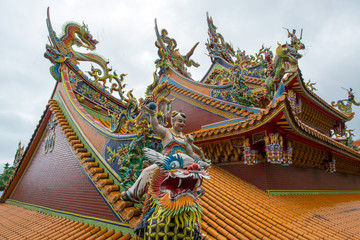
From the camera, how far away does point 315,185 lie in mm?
7652

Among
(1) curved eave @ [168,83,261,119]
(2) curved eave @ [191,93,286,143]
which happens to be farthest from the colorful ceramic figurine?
(1) curved eave @ [168,83,261,119]

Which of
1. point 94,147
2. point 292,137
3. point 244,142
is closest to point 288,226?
point 244,142

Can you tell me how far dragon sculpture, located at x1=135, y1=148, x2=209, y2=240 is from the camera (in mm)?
2273

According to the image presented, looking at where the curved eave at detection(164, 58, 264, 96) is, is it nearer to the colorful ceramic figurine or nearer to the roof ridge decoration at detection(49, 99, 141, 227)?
the roof ridge decoration at detection(49, 99, 141, 227)

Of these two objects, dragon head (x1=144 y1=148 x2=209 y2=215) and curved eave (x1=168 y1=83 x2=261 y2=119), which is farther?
curved eave (x1=168 y1=83 x2=261 y2=119)

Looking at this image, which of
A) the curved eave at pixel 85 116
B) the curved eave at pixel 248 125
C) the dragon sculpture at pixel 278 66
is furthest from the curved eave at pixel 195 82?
the curved eave at pixel 85 116

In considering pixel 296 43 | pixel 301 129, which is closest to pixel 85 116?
pixel 301 129

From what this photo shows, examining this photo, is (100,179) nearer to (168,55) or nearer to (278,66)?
(278,66)

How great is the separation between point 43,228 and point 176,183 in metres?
3.95

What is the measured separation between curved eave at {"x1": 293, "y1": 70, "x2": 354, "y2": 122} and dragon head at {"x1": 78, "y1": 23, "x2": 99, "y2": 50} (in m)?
7.29

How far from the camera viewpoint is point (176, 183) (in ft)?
7.68

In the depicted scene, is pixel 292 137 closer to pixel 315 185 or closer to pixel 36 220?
pixel 315 185

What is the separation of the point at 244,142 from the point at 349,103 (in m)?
8.51

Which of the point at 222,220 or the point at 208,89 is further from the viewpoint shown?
the point at 208,89
